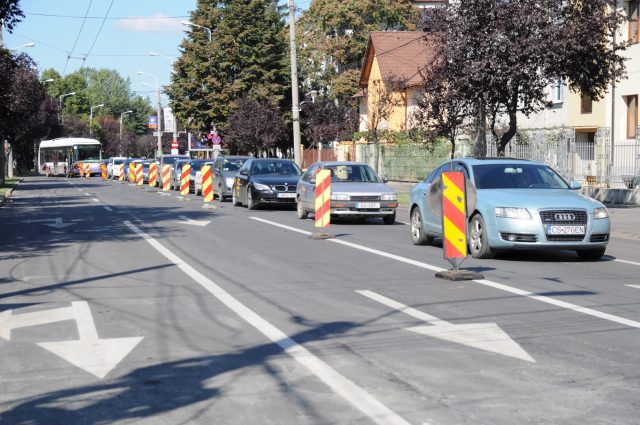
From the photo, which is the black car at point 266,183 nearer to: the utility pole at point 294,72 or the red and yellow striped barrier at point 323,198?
the utility pole at point 294,72

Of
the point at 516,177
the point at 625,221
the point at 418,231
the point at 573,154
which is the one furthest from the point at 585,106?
the point at 516,177

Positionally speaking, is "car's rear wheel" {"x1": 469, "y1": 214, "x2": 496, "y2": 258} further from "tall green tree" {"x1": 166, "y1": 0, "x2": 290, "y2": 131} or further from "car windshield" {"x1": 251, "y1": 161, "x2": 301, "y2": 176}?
"tall green tree" {"x1": 166, "y1": 0, "x2": 290, "y2": 131}

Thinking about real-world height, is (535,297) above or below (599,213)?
below

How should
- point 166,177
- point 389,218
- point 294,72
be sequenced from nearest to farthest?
point 389,218 < point 294,72 < point 166,177

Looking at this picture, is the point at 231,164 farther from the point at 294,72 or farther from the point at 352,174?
the point at 352,174

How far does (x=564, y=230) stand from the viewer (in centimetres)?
1353

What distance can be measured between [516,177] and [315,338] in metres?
7.90

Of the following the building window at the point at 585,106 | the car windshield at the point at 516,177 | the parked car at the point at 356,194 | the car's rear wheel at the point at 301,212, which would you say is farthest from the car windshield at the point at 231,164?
the car windshield at the point at 516,177

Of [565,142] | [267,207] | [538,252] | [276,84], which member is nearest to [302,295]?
[538,252]

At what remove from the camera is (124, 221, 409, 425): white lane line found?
563cm

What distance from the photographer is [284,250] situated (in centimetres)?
1555

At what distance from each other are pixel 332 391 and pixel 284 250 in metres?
9.46

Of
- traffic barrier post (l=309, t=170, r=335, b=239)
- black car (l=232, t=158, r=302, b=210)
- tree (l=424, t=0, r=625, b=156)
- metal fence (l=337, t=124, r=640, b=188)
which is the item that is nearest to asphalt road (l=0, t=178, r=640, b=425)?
traffic barrier post (l=309, t=170, r=335, b=239)

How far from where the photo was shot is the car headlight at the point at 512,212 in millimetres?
13587
